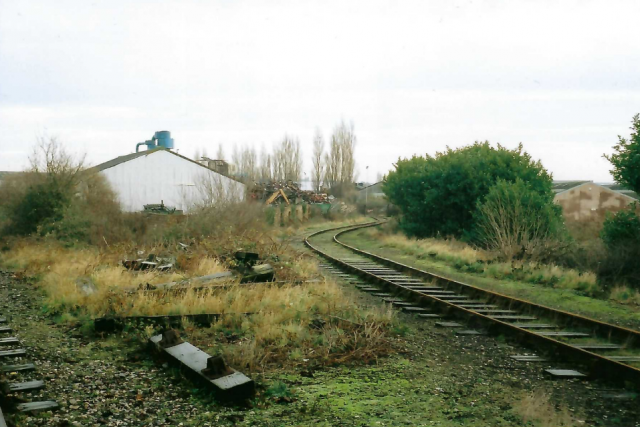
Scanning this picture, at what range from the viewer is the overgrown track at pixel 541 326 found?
652 centimetres

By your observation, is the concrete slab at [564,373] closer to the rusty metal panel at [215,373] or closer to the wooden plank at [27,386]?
the rusty metal panel at [215,373]

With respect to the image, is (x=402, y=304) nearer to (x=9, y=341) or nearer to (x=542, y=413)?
(x=542, y=413)

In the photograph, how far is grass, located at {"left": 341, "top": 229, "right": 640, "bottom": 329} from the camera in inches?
413

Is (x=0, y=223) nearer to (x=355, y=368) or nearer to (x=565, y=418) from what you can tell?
(x=355, y=368)

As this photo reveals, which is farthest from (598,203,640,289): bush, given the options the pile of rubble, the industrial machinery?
the industrial machinery

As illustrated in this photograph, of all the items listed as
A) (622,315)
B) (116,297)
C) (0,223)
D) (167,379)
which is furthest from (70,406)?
(0,223)

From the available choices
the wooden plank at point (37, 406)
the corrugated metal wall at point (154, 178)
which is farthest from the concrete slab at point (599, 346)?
the corrugated metal wall at point (154, 178)

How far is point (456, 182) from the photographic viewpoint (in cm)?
2409

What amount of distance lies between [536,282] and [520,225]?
431 cm

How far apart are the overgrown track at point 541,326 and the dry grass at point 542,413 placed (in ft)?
4.32

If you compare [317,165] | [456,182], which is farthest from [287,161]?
[456,182]

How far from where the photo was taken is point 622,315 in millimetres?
9977

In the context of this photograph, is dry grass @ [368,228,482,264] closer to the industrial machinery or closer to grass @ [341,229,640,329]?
grass @ [341,229,640,329]

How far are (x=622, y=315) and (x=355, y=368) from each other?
242 inches
